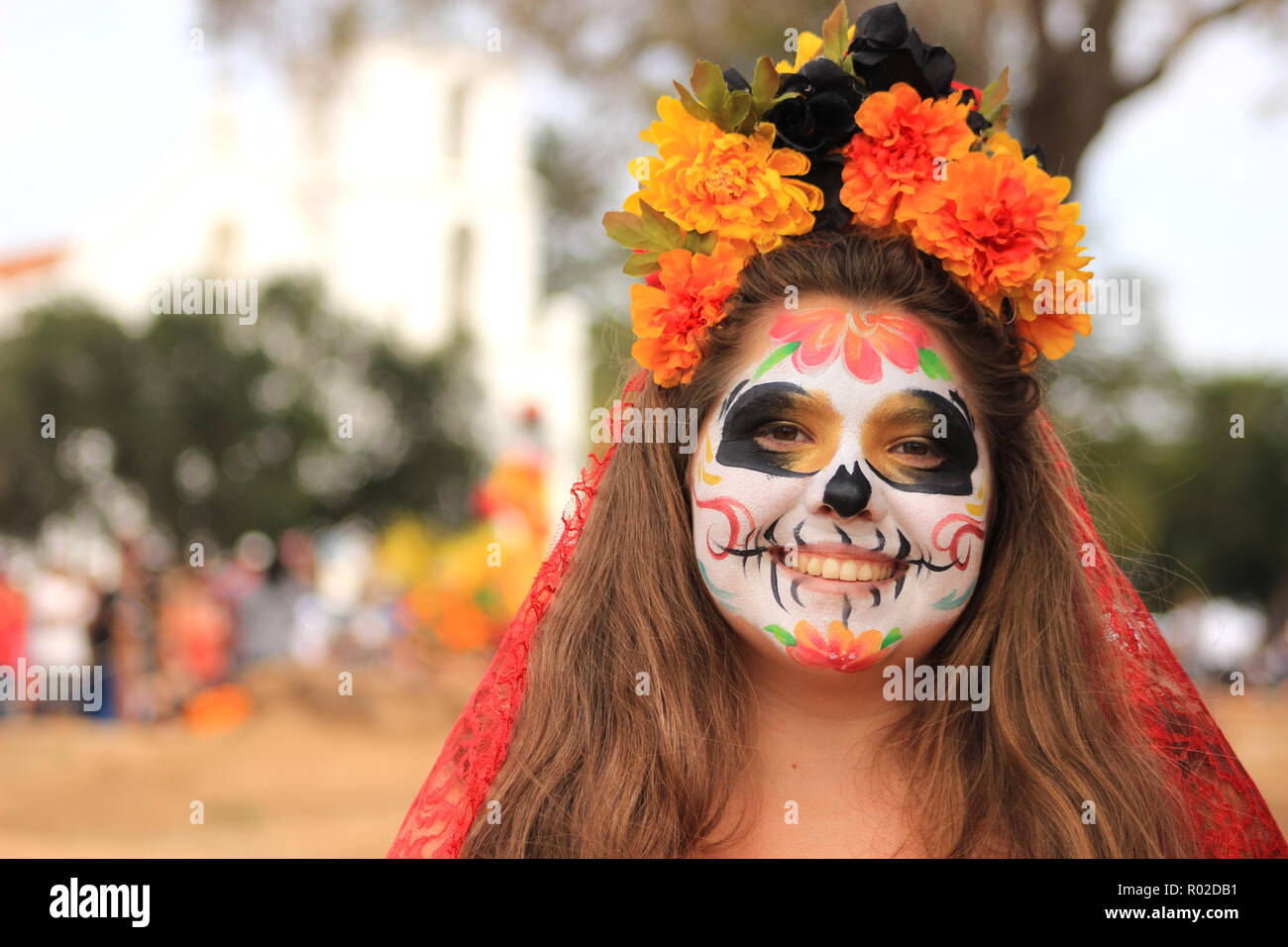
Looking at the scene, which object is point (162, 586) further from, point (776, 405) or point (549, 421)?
point (549, 421)

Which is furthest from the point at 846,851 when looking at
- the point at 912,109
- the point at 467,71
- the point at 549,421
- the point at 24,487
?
the point at 467,71

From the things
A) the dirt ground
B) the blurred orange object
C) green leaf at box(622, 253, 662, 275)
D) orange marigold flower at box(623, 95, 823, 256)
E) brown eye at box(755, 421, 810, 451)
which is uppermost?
orange marigold flower at box(623, 95, 823, 256)

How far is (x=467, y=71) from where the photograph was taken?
1051 inches

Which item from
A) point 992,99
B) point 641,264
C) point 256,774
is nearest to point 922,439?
point 641,264

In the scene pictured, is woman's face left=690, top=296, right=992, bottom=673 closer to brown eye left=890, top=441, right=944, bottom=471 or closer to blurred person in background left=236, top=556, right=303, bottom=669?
brown eye left=890, top=441, right=944, bottom=471

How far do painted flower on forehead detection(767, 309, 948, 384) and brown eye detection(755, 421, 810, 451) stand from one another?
4.4 inches

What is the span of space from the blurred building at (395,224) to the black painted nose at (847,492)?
24225mm

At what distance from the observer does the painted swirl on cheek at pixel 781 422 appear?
8.96 ft

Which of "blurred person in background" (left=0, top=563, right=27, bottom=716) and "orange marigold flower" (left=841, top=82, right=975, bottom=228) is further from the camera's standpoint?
"blurred person in background" (left=0, top=563, right=27, bottom=716)

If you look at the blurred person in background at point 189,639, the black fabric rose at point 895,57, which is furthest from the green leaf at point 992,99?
the blurred person in background at point 189,639

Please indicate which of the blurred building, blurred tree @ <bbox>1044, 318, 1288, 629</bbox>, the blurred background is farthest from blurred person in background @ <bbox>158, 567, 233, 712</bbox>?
blurred tree @ <bbox>1044, 318, 1288, 629</bbox>

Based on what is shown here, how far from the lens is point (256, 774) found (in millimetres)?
10633

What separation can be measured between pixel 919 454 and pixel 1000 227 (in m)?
0.45

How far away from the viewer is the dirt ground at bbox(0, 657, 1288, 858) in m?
8.85
